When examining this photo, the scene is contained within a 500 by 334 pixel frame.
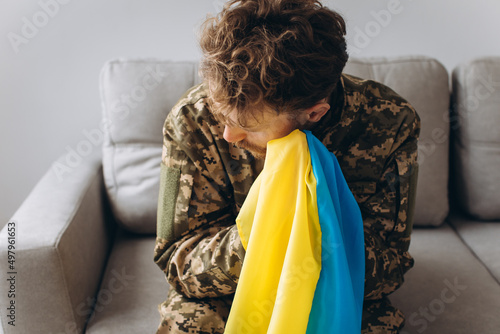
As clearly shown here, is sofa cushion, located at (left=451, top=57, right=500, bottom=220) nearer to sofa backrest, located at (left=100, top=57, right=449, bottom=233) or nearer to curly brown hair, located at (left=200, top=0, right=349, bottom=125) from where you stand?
sofa backrest, located at (left=100, top=57, right=449, bottom=233)

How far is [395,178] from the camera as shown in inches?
41.1

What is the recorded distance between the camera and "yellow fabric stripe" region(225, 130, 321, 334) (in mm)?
823

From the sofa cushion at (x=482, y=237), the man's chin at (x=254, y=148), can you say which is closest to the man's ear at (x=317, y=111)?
the man's chin at (x=254, y=148)

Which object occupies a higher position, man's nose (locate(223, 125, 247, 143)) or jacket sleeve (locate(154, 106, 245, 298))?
man's nose (locate(223, 125, 247, 143))

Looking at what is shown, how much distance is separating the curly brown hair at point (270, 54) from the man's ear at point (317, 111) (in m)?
0.05

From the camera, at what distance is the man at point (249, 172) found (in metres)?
0.85

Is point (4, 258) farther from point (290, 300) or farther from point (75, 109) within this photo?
point (75, 109)

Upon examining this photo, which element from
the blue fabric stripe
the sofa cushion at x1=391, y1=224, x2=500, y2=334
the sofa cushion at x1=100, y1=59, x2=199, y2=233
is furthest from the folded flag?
the sofa cushion at x1=100, y1=59, x2=199, y2=233

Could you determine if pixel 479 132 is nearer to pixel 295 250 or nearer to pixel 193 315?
pixel 295 250

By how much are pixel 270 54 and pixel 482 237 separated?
97 centimetres

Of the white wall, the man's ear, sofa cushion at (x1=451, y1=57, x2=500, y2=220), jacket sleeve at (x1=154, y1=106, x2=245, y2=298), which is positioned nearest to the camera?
the man's ear

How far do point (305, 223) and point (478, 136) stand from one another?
0.83m

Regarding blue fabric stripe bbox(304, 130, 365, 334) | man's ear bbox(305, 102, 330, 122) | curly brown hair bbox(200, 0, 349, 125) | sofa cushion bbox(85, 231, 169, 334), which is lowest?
sofa cushion bbox(85, 231, 169, 334)

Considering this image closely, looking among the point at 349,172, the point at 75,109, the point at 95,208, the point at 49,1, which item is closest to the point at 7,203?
the point at 75,109
